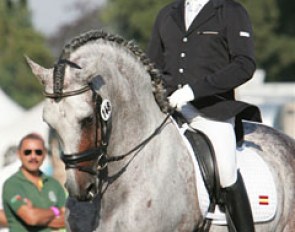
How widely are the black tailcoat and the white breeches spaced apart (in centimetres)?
6

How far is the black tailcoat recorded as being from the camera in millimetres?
7969

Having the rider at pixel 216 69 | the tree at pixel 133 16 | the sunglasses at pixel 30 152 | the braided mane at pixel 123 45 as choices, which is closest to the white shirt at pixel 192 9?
the rider at pixel 216 69

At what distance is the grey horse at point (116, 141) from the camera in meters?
7.14

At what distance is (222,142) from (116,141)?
0.85 m

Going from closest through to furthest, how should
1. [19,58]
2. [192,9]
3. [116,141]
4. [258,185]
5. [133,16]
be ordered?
[116,141] < [192,9] < [258,185] < [19,58] < [133,16]

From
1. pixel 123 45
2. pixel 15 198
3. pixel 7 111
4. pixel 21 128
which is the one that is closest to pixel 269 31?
pixel 7 111

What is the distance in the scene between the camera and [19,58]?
175ft

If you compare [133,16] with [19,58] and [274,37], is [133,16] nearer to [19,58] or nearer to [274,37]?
[274,37]

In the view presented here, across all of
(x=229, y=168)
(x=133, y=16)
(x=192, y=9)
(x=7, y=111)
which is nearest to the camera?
(x=229, y=168)

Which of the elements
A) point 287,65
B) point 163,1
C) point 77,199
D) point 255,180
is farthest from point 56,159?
point 163,1

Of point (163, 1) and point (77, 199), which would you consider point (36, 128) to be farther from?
point (163, 1)

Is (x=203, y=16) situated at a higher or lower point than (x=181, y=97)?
higher

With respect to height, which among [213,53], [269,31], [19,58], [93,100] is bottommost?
[93,100]

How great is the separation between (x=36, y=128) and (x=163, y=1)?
47.1 metres
